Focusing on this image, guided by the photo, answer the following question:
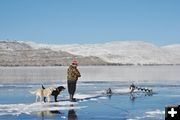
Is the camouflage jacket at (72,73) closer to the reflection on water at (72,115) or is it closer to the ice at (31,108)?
the ice at (31,108)

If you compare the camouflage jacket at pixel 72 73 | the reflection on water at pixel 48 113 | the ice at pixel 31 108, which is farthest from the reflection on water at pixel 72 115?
the camouflage jacket at pixel 72 73

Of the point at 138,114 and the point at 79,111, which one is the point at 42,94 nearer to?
the point at 79,111

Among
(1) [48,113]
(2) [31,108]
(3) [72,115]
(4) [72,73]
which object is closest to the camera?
→ (3) [72,115]

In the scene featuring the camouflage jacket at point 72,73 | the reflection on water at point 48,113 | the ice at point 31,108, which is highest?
the camouflage jacket at point 72,73

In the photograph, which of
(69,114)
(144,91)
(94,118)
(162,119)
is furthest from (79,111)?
(144,91)

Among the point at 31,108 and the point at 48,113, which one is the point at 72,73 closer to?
the point at 31,108

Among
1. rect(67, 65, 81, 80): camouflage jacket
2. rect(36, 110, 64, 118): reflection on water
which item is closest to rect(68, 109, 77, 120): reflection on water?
rect(36, 110, 64, 118): reflection on water

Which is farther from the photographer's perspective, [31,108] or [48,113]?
[31,108]

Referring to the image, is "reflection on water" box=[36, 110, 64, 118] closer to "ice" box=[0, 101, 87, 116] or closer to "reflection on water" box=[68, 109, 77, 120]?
"reflection on water" box=[68, 109, 77, 120]

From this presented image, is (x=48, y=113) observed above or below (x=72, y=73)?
below

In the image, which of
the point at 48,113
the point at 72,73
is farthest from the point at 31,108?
the point at 72,73

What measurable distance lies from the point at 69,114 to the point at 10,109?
3.58m

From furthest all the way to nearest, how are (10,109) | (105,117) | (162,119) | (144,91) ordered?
(144,91)
(10,109)
(105,117)
(162,119)

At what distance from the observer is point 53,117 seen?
1802 centimetres
